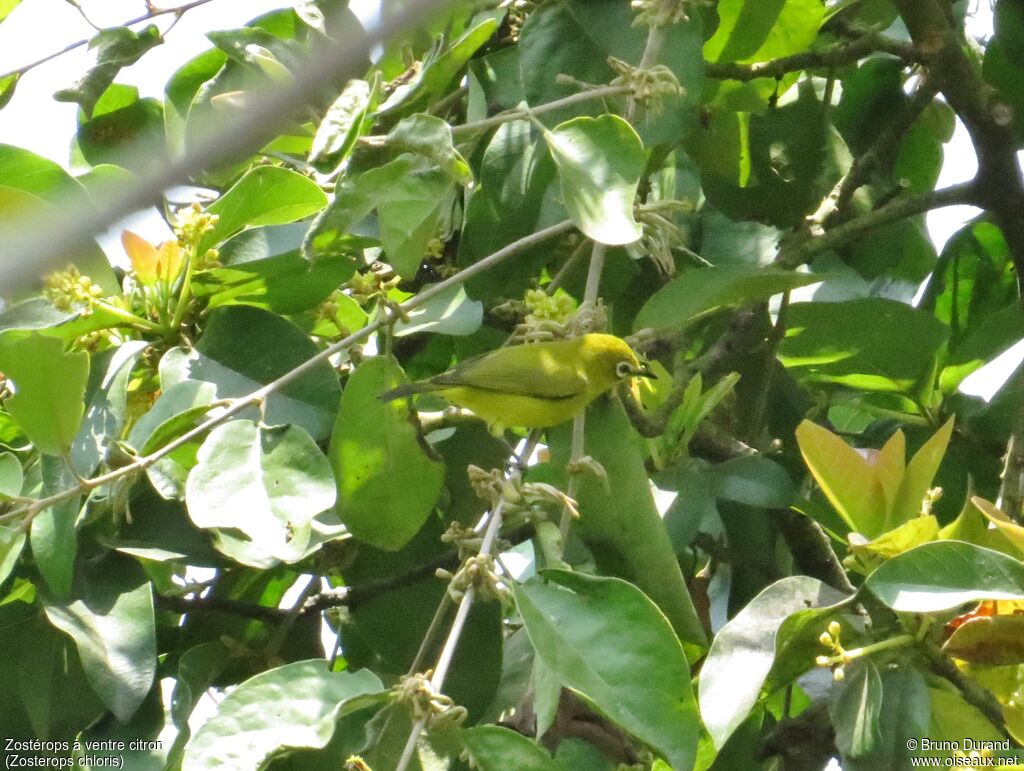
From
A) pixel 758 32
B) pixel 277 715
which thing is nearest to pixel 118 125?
pixel 758 32

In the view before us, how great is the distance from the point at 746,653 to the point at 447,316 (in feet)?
2.10

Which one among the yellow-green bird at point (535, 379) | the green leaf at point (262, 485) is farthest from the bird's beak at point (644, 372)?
the green leaf at point (262, 485)

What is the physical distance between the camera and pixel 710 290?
156 cm

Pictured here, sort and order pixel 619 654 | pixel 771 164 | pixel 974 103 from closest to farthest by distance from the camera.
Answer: pixel 619 654 → pixel 974 103 → pixel 771 164

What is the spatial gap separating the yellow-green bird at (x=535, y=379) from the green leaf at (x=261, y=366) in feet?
0.66

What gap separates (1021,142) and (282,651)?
1.60 metres

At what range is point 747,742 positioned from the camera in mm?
1671

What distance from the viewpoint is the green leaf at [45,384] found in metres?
1.46

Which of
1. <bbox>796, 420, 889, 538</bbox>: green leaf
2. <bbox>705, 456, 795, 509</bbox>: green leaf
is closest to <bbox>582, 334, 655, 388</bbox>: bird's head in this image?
<bbox>705, 456, 795, 509</bbox>: green leaf

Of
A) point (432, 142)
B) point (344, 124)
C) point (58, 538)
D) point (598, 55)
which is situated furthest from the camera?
point (598, 55)

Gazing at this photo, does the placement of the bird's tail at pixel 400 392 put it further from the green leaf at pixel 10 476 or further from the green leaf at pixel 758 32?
the green leaf at pixel 758 32

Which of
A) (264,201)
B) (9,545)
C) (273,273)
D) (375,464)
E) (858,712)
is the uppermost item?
(264,201)

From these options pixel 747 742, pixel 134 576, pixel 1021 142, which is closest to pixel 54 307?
pixel 134 576

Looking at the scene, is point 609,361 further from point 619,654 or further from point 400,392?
point 619,654
